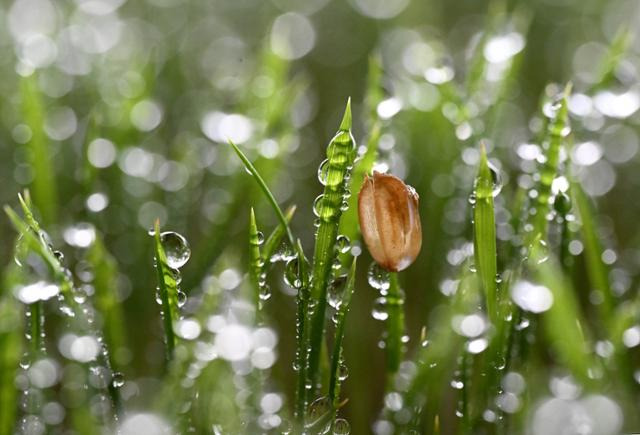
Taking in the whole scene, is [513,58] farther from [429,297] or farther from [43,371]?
[43,371]

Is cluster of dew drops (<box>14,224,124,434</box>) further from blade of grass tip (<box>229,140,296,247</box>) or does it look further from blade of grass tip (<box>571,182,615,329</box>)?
blade of grass tip (<box>571,182,615,329</box>)

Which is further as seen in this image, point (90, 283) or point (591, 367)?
point (90, 283)

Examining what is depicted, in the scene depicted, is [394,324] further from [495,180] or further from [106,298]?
[106,298]

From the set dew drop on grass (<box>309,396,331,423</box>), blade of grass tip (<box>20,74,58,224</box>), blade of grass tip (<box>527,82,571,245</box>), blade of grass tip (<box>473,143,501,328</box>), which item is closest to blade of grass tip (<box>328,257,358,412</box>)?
dew drop on grass (<box>309,396,331,423</box>)

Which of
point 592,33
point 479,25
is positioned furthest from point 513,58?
point 479,25

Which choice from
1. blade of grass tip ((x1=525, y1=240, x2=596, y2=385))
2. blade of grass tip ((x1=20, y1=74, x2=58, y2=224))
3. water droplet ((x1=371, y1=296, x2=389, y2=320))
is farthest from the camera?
blade of grass tip ((x1=20, y1=74, x2=58, y2=224))

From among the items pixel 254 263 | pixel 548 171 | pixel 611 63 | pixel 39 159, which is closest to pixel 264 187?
pixel 254 263
